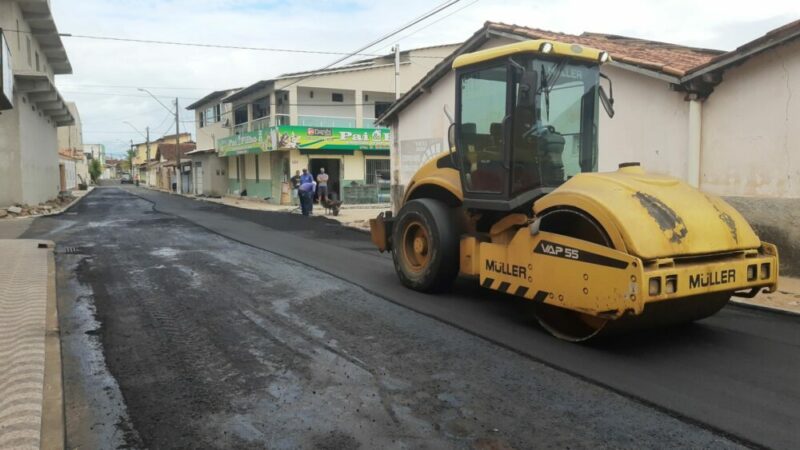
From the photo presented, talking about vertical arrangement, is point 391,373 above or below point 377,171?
below

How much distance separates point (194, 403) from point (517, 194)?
378 centimetres

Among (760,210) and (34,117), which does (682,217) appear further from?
(34,117)

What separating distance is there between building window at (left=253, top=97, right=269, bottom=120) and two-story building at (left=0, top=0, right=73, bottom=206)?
32.4 ft

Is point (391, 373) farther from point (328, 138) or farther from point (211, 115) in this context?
point (211, 115)

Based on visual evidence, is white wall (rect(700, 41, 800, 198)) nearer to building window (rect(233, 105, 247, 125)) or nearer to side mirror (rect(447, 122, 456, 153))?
side mirror (rect(447, 122, 456, 153))

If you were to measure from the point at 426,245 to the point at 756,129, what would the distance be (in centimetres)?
538

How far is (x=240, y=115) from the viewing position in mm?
38688

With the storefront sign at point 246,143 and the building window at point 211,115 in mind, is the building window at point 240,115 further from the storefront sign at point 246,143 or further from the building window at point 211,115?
the building window at point 211,115

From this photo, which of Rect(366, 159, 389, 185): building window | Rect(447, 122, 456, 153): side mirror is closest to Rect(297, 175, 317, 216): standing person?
Rect(366, 159, 389, 185): building window

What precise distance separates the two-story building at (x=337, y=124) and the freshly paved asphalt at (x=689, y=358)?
21.1 metres

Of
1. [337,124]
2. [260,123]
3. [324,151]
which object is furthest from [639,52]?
[260,123]

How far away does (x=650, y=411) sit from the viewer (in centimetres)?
406

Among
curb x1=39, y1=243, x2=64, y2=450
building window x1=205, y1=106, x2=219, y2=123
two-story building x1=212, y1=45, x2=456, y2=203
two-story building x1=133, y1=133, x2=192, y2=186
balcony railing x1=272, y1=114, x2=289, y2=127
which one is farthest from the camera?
two-story building x1=133, y1=133, x2=192, y2=186

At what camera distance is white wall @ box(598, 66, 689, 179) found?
10.1 m
